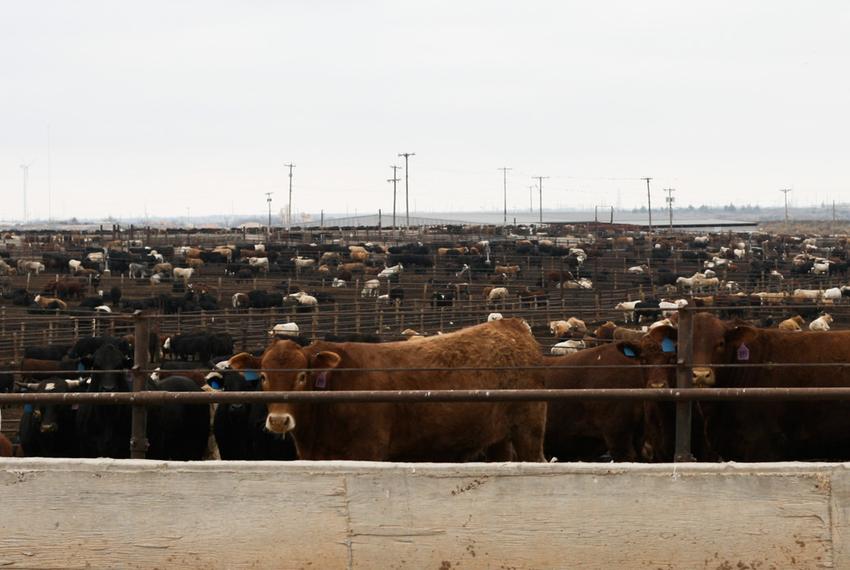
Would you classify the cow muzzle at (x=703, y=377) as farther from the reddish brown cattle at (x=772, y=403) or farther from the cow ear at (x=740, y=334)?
the cow ear at (x=740, y=334)

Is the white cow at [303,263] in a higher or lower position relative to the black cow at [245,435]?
higher

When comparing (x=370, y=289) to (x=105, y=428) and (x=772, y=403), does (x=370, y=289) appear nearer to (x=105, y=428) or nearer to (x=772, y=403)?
(x=105, y=428)

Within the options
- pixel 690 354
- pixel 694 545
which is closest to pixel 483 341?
pixel 690 354

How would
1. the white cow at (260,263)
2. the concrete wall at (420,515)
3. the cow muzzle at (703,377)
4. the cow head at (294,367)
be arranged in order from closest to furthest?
the concrete wall at (420,515)
the cow head at (294,367)
the cow muzzle at (703,377)
the white cow at (260,263)

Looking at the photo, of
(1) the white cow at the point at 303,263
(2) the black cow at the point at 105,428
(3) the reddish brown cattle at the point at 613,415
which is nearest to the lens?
(3) the reddish brown cattle at the point at 613,415

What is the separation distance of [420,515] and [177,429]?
5.95m

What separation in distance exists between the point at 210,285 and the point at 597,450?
1493 inches

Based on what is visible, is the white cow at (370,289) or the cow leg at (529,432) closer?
the cow leg at (529,432)

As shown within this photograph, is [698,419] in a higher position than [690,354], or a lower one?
lower

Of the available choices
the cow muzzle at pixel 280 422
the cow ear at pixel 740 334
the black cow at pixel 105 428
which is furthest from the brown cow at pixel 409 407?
the black cow at pixel 105 428

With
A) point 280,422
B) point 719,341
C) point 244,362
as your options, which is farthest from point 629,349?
point 280,422

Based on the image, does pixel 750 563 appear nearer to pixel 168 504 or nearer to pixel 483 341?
pixel 168 504

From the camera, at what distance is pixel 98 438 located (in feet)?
34.7

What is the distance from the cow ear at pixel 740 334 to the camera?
898cm
